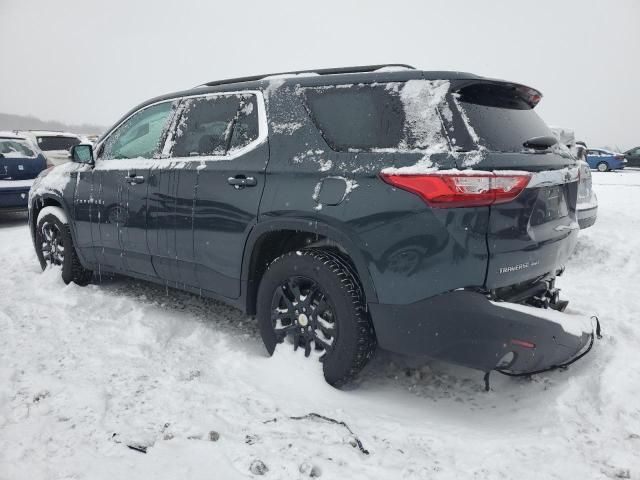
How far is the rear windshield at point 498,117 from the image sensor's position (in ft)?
8.38

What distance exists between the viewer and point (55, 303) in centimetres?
421

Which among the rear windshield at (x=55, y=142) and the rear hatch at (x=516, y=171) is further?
the rear windshield at (x=55, y=142)

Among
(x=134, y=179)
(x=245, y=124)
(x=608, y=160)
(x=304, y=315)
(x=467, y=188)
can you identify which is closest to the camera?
(x=467, y=188)

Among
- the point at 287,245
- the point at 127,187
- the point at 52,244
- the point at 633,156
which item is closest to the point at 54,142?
the point at 52,244

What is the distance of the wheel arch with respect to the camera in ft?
8.74

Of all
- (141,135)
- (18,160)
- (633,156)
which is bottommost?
(633,156)

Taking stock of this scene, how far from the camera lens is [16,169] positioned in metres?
8.70

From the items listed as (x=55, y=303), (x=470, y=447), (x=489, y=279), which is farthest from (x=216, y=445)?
(x=55, y=303)

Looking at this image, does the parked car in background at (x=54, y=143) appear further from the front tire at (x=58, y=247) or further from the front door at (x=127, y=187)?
the front door at (x=127, y=187)

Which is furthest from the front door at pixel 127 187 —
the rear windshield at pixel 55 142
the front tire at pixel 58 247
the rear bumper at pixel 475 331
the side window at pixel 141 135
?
the rear windshield at pixel 55 142

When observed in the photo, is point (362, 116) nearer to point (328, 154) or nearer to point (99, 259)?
point (328, 154)

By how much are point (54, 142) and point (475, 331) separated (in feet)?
42.8

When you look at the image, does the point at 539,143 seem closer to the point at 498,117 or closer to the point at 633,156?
the point at 498,117

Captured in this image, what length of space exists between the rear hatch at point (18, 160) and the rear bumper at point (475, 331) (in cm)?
848
